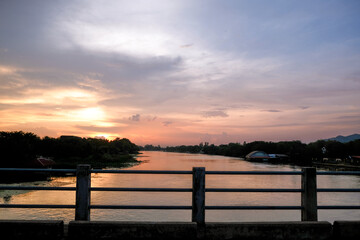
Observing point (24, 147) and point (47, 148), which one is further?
point (47, 148)

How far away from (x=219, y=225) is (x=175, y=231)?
92 centimetres

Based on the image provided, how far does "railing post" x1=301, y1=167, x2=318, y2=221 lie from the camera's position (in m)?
6.45

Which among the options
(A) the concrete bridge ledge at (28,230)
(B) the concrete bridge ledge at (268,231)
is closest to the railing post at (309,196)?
(B) the concrete bridge ledge at (268,231)

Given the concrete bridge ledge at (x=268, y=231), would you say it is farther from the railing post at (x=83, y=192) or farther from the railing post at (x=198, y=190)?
the railing post at (x=83, y=192)

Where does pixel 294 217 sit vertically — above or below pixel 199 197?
below

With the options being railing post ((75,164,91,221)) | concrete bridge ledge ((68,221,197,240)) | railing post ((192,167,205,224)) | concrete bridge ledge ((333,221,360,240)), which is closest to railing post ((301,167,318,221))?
concrete bridge ledge ((333,221,360,240))

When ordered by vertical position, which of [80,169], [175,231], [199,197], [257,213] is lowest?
[257,213]

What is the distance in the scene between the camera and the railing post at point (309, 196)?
254 inches

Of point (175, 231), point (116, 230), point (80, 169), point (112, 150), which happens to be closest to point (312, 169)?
point (175, 231)

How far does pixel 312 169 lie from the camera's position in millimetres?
6543

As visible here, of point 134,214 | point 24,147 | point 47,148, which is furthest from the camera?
point 47,148

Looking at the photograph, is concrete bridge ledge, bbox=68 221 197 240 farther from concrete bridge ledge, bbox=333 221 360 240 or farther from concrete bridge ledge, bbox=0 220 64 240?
concrete bridge ledge, bbox=333 221 360 240

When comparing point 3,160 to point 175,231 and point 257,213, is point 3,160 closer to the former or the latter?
point 257,213

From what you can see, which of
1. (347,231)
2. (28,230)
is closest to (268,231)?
(347,231)
